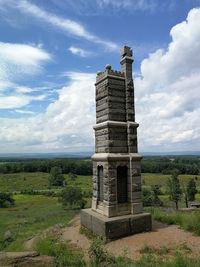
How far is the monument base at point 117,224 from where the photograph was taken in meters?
12.8

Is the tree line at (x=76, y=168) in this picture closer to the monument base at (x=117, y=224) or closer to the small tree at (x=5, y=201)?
the small tree at (x=5, y=201)

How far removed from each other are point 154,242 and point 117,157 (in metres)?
4.28

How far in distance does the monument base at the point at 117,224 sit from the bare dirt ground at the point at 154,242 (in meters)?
0.32

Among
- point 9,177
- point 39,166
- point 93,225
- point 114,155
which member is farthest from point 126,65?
point 39,166

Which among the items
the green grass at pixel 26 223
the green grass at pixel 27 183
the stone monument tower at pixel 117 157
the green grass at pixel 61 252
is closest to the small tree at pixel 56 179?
the green grass at pixel 27 183

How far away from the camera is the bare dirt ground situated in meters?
11.1

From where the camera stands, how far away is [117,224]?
13016mm

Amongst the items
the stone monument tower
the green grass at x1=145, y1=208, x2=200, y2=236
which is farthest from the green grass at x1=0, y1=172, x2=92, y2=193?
the stone monument tower

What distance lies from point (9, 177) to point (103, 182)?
92397mm

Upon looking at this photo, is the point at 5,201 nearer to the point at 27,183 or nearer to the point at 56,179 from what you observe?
the point at 56,179

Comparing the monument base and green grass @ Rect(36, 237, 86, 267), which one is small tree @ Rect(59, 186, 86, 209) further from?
green grass @ Rect(36, 237, 86, 267)

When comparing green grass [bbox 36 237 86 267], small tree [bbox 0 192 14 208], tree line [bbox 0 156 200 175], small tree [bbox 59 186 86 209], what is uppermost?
tree line [bbox 0 156 200 175]

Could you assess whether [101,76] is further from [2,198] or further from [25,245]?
[2,198]

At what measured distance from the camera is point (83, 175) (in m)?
106
